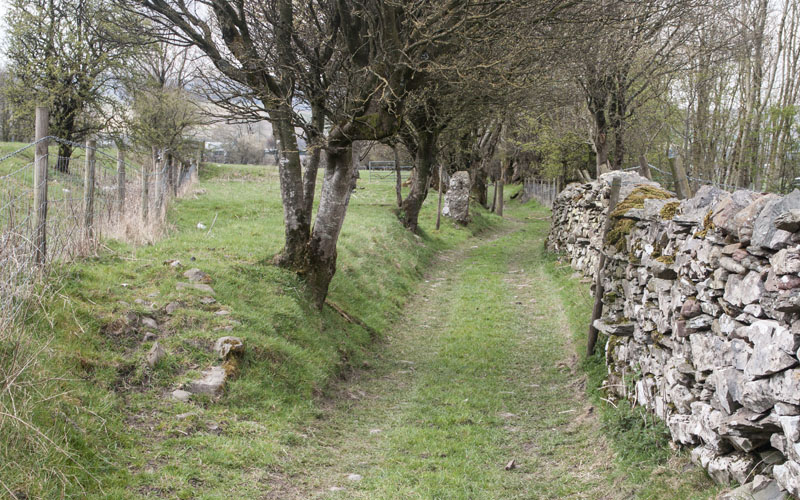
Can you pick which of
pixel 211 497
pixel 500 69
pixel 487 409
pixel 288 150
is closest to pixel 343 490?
pixel 211 497

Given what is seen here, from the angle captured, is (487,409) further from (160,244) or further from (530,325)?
→ (160,244)

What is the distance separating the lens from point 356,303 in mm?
11320

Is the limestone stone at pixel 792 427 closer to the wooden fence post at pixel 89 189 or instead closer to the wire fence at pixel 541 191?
the wooden fence post at pixel 89 189

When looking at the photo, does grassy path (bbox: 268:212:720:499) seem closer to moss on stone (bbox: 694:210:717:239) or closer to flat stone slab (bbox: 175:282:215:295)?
moss on stone (bbox: 694:210:717:239)

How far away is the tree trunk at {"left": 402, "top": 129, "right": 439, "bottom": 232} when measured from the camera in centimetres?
1992

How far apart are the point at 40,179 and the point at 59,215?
4.41ft

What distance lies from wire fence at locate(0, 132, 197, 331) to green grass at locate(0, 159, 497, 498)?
33 centimetres

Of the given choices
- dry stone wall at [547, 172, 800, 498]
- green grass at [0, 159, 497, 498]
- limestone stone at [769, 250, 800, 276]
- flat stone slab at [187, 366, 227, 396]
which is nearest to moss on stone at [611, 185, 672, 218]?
dry stone wall at [547, 172, 800, 498]

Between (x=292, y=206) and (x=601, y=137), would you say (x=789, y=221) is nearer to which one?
(x=292, y=206)

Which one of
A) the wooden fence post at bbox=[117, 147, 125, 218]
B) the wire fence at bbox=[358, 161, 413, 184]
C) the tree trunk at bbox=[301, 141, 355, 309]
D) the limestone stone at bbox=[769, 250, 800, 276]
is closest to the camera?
Answer: the limestone stone at bbox=[769, 250, 800, 276]

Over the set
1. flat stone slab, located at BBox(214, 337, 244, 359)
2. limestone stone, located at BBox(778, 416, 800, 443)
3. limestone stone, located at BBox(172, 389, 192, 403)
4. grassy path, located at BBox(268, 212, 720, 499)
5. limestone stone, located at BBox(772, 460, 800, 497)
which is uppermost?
limestone stone, located at BBox(778, 416, 800, 443)

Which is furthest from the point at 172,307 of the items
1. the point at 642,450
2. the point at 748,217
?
the point at 748,217

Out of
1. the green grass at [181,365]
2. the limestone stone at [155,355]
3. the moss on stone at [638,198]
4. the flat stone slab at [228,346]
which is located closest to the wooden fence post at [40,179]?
the green grass at [181,365]

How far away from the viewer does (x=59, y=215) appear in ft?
25.9
